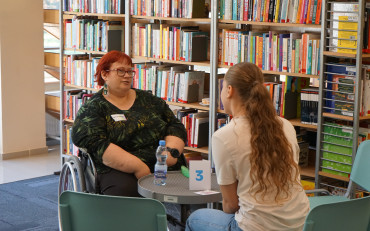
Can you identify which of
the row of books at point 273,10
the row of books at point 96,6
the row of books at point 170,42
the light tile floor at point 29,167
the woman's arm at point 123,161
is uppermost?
the row of books at point 96,6

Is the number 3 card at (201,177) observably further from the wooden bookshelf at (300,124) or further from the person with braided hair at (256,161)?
the wooden bookshelf at (300,124)

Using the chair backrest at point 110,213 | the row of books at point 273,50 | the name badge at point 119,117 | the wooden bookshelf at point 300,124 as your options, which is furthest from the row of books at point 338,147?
the chair backrest at point 110,213

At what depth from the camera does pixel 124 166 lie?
3408mm

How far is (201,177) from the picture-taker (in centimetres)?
293

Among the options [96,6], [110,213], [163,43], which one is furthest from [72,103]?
[110,213]

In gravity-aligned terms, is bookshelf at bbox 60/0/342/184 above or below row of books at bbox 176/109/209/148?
above

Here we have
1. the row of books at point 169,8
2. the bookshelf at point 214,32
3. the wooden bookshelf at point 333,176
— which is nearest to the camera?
the wooden bookshelf at point 333,176

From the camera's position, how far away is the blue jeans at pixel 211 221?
2.51 m

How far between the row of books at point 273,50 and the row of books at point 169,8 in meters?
0.30

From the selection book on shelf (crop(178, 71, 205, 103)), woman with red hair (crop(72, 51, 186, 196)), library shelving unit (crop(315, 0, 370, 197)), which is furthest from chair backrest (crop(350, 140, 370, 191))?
book on shelf (crop(178, 71, 205, 103))

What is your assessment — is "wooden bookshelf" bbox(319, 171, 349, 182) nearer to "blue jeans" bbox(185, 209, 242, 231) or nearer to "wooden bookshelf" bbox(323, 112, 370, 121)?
"wooden bookshelf" bbox(323, 112, 370, 121)

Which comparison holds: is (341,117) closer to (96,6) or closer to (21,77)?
(96,6)

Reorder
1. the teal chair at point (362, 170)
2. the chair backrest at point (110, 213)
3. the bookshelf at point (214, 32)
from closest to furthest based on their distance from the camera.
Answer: the chair backrest at point (110, 213) → the teal chair at point (362, 170) → the bookshelf at point (214, 32)

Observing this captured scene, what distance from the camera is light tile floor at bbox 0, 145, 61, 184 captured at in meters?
5.71
